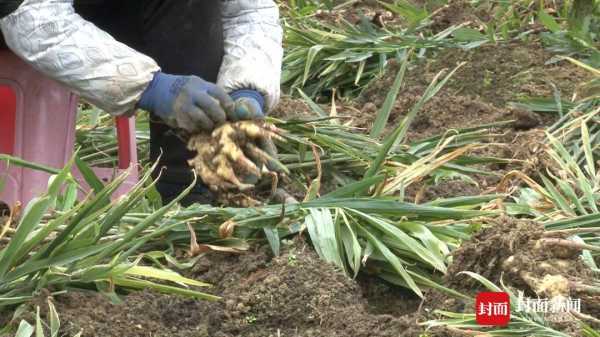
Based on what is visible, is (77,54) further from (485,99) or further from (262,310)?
(485,99)

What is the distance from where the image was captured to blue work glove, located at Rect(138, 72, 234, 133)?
2.15 meters

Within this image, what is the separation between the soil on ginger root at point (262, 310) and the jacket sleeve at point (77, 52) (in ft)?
1.37

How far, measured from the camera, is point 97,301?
6.22ft

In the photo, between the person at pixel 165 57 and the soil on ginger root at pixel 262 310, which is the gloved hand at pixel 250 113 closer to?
the person at pixel 165 57

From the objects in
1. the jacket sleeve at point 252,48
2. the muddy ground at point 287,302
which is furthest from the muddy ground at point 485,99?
the muddy ground at point 287,302

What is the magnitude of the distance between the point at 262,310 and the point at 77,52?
1.96ft

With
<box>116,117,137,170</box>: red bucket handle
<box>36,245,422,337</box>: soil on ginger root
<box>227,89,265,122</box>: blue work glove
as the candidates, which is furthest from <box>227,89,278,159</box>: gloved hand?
<box>116,117,137,170</box>: red bucket handle

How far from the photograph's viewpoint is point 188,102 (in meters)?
2.17

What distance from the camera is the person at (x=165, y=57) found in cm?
221

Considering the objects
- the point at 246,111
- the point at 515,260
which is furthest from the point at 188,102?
the point at 515,260

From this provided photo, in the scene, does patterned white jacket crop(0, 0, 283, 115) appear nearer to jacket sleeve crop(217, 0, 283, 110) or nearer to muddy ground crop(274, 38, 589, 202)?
jacket sleeve crop(217, 0, 283, 110)

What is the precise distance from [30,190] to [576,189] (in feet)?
3.32

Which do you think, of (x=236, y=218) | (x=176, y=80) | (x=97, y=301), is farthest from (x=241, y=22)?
(x=97, y=301)

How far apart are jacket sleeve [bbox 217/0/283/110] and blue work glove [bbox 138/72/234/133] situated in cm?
19
